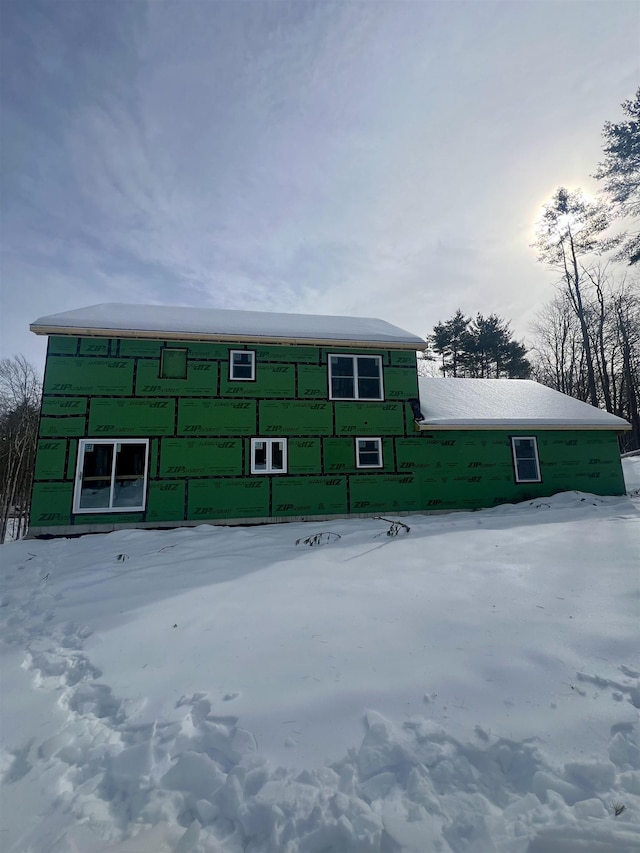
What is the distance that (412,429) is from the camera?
1059cm

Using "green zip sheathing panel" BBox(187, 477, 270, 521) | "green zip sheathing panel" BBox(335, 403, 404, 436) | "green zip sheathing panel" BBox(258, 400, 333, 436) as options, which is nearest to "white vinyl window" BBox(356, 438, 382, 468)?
"green zip sheathing panel" BBox(335, 403, 404, 436)

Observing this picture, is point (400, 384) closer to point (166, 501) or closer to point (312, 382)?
point (312, 382)

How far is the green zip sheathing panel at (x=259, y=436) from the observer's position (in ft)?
29.7

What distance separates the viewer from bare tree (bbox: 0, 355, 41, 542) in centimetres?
1716

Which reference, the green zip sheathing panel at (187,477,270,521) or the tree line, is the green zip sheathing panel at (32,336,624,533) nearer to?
the green zip sheathing panel at (187,477,270,521)

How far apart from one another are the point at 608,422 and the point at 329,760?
13.2 metres

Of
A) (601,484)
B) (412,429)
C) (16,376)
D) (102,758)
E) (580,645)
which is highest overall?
(16,376)

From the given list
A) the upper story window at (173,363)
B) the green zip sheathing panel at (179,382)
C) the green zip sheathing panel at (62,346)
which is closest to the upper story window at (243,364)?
the green zip sheathing panel at (179,382)

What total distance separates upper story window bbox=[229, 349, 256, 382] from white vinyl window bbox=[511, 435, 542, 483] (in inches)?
318

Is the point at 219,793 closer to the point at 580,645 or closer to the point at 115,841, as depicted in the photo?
the point at 115,841

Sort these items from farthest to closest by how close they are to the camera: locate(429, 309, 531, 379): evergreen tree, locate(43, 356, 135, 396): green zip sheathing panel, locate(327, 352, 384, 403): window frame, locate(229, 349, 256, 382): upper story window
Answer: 1. locate(429, 309, 531, 379): evergreen tree
2. locate(327, 352, 384, 403): window frame
3. locate(229, 349, 256, 382): upper story window
4. locate(43, 356, 135, 396): green zip sheathing panel

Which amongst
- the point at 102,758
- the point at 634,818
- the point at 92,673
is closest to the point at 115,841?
the point at 102,758

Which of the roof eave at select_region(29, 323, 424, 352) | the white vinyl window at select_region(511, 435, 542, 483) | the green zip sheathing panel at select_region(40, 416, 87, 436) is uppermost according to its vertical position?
the roof eave at select_region(29, 323, 424, 352)

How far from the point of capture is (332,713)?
217cm
